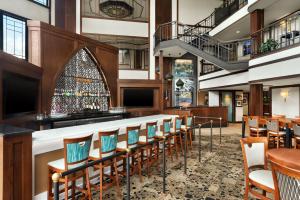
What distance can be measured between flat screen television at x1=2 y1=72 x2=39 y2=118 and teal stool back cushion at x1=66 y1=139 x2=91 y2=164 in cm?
140

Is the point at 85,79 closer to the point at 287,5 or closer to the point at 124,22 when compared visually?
the point at 124,22

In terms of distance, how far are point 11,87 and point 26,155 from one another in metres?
1.61

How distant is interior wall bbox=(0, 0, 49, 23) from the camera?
24.8 feet

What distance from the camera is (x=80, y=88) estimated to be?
587 centimetres

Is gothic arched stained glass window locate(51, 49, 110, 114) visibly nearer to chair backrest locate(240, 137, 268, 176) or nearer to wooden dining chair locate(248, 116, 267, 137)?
chair backrest locate(240, 137, 268, 176)

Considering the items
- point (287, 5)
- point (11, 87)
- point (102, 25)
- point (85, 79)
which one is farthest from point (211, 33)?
point (11, 87)

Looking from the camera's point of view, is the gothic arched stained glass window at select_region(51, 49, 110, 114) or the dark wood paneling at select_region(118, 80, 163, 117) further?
the dark wood paneling at select_region(118, 80, 163, 117)

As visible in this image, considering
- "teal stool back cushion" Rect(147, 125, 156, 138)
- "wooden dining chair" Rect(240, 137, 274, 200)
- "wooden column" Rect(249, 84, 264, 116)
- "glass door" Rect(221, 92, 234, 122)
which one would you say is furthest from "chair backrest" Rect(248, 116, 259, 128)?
"glass door" Rect(221, 92, 234, 122)

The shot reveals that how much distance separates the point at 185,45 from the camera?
899 cm

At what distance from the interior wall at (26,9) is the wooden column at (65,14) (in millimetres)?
530

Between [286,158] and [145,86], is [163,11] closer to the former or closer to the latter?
[145,86]

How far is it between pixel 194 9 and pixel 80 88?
10.4m

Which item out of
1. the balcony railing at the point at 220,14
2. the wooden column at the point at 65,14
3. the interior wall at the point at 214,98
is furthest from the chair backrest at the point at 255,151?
the interior wall at the point at 214,98

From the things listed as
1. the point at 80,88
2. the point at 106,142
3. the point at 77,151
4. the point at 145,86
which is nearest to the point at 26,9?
the point at 80,88
